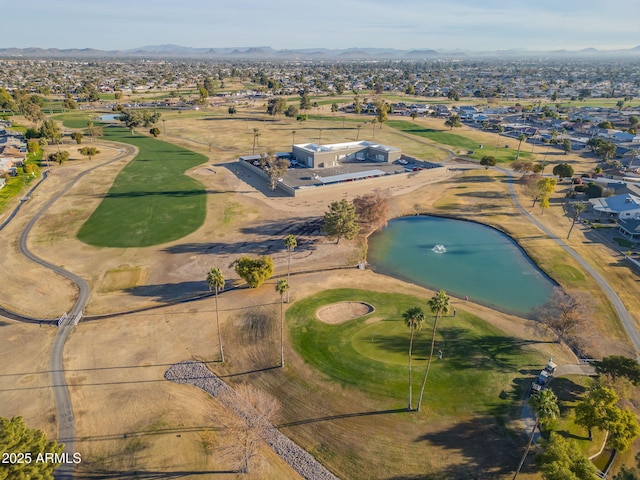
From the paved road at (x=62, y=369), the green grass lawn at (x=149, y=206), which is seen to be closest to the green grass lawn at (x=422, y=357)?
the paved road at (x=62, y=369)

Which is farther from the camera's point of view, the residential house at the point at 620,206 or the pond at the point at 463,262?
the residential house at the point at 620,206

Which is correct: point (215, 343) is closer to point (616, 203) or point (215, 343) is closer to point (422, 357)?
point (422, 357)

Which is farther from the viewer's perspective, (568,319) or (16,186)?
(16,186)

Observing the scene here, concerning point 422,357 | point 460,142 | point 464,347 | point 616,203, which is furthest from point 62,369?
point 460,142

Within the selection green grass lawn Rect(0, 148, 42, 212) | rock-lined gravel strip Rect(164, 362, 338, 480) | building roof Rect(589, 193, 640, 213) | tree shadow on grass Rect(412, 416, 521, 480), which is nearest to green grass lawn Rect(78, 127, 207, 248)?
green grass lawn Rect(0, 148, 42, 212)

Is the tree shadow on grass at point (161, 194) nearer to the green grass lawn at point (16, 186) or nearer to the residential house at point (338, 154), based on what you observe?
the green grass lawn at point (16, 186)

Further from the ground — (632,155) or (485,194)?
(632,155)
